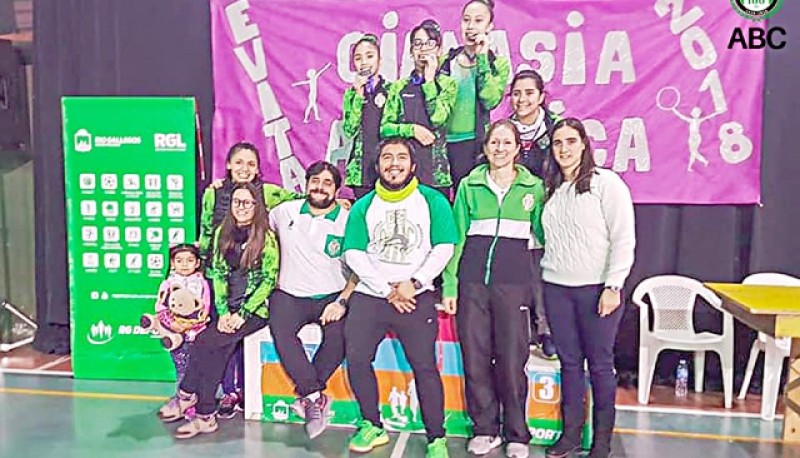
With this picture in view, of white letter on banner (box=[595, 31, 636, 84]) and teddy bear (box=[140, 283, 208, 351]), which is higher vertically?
white letter on banner (box=[595, 31, 636, 84])

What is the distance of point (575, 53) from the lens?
459cm

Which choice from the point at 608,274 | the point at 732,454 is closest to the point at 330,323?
the point at 608,274

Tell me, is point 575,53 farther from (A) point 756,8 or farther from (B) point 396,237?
(B) point 396,237

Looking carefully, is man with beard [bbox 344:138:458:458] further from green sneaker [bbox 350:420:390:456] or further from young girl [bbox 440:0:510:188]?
young girl [bbox 440:0:510:188]

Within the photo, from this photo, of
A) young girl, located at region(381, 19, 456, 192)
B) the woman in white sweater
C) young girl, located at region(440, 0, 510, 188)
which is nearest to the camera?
the woman in white sweater

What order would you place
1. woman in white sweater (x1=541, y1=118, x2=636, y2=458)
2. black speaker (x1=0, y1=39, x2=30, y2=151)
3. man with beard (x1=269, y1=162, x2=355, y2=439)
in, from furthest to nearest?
black speaker (x1=0, y1=39, x2=30, y2=151)
man with beard (x1=269, y1=162, x2=355, y2=439)
woman in white sweater (x1=541, y1=118, x2=636, y2=458)

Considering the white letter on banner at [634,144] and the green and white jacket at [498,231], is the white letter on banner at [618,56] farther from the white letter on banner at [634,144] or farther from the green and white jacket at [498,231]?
the green and white jacket at [498,231]

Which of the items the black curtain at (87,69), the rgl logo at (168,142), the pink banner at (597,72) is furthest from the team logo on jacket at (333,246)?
the black curtain at (87,69)

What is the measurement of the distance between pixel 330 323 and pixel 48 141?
8.10 ft

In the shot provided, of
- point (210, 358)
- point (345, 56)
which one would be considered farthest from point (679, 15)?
point (210, 358)

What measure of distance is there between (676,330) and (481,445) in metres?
1.49

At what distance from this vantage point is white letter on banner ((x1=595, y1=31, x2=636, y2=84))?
455cm

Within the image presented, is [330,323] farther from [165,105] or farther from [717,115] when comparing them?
[717,115]

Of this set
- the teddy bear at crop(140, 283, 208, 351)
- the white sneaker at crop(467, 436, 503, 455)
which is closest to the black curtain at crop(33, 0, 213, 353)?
the teddy bear at crop(140, 283, 208, 351)
